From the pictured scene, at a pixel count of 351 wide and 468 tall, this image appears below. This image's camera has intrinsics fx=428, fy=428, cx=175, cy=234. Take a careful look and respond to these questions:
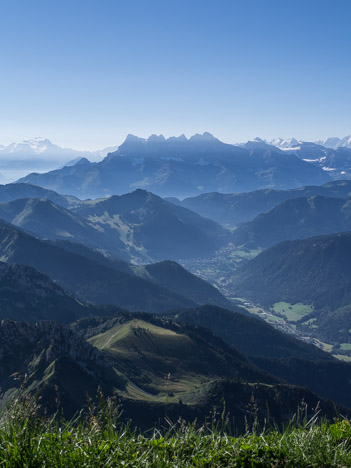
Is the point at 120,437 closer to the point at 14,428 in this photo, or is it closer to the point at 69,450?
the point at 69,450

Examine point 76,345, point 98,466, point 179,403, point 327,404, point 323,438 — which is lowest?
point 327,404

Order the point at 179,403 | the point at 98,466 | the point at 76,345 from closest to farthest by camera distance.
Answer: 1. the point at 98,466
2. the point at 179,403
3. the point at 76,345

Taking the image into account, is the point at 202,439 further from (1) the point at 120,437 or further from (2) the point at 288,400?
(2) the point at 288,400

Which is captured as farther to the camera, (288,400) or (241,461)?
(288,400)

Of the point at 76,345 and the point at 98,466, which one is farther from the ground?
the point at 98,466

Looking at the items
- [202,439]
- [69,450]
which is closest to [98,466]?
[69,450]

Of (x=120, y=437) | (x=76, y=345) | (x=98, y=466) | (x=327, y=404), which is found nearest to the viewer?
(x=98, y=466)
